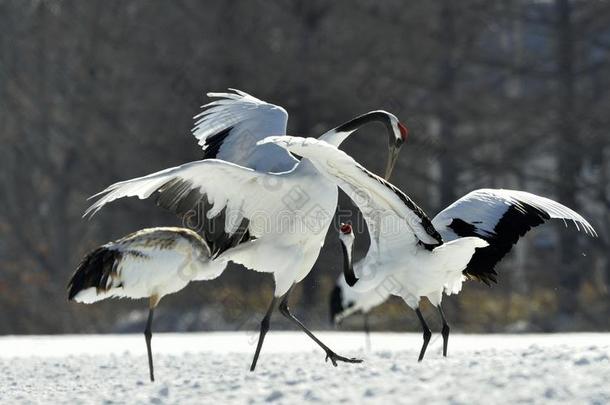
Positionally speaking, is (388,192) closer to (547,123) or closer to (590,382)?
(590,382)

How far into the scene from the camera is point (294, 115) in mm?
18062

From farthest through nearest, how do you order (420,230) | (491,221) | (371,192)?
(491,221)
(420,230)
(371,192)

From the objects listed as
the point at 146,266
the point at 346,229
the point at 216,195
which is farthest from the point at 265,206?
the point at 146,266

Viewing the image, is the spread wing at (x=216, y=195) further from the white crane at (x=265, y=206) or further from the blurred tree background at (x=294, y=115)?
the blurred tree background at (x=294, y=115)

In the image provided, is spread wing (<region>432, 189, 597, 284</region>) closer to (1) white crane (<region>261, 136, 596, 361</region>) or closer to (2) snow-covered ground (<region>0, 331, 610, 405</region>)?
(1) white crane (<region>261, 136, 596, 361</region>)

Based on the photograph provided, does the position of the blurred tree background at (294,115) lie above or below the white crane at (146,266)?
above

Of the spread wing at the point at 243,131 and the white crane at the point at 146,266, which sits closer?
the white crane at the point at 146,266

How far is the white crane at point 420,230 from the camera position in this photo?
678 cm

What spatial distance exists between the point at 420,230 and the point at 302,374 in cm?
117

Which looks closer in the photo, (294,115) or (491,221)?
(491,221)

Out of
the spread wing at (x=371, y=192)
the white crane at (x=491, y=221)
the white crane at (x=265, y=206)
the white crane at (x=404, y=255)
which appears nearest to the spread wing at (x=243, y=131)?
the white crane at (x=265, y=206)

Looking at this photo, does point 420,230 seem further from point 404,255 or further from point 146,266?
point 146,266

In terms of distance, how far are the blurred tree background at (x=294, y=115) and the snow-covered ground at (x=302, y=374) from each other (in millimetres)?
6426

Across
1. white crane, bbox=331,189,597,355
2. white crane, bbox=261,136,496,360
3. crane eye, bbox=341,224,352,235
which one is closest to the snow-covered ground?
white crane, bbox=261,136,496,360
